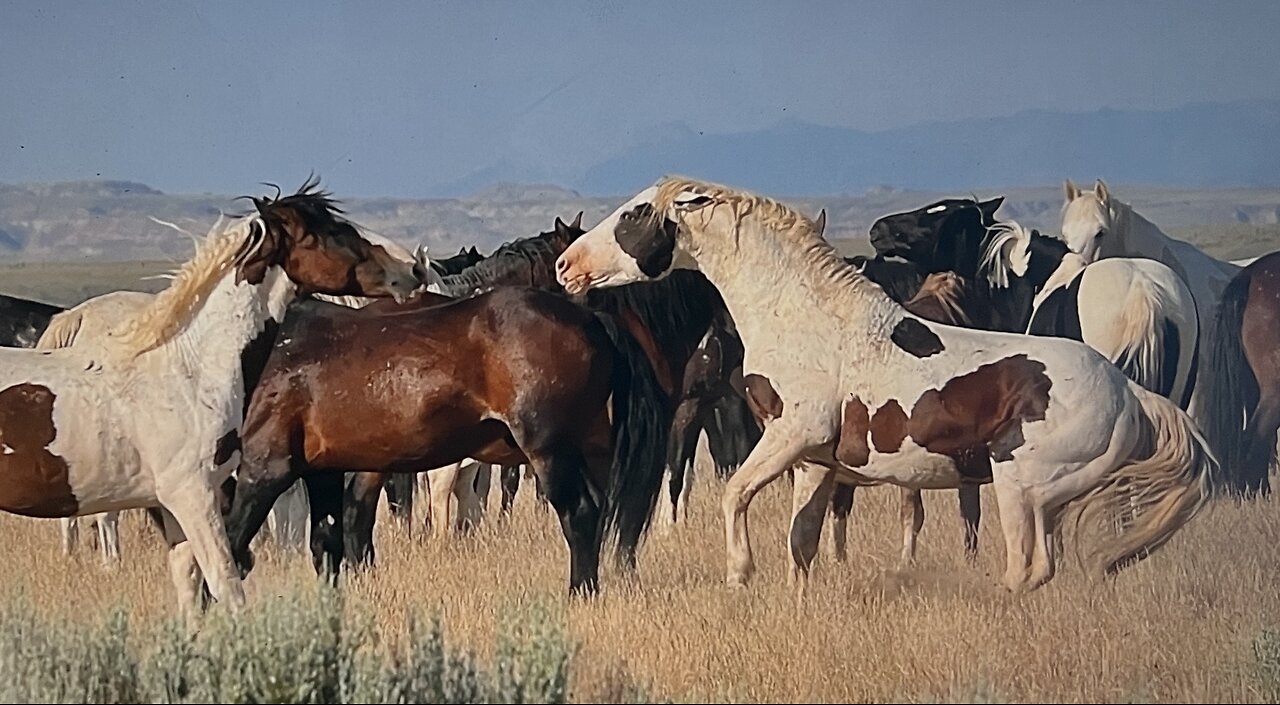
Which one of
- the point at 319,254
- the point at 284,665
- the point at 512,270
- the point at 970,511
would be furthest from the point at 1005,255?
the point at 284,665

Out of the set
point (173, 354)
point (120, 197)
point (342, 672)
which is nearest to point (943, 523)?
point (173, 354)

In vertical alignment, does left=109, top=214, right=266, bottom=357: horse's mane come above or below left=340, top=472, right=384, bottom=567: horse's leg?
above

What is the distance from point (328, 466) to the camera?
22.5 ft

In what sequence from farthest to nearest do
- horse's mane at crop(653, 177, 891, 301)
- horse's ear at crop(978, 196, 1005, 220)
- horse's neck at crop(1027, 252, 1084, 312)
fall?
horse's neck at crop(1027, 252, 1084, 312) < horse's ear at crop(978, 196, 1005, 220) < horse's mane at crop(653, 177, 891, 301)

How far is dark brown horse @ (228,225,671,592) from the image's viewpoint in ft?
22.1

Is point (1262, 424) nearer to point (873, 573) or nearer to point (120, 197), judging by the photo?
point (873, 573)

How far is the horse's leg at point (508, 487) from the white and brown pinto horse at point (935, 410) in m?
3.15

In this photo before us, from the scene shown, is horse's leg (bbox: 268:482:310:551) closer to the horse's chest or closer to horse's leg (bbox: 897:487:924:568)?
the horse's chest

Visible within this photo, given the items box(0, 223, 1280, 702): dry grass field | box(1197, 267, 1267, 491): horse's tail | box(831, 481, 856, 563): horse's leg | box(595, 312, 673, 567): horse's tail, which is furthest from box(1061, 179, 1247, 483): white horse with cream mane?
box(595, 312, 673, 567): horse's tail

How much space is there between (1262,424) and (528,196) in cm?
3559

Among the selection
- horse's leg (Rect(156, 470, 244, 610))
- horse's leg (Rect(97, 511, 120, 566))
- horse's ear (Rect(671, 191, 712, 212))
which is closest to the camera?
horse's leg (Rect(156, 470, 244, 610))

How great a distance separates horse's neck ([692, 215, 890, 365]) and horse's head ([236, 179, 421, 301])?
1.37 m

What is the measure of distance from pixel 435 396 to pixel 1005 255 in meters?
4.29

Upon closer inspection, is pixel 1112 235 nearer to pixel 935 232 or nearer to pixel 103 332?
pixel 935 232
